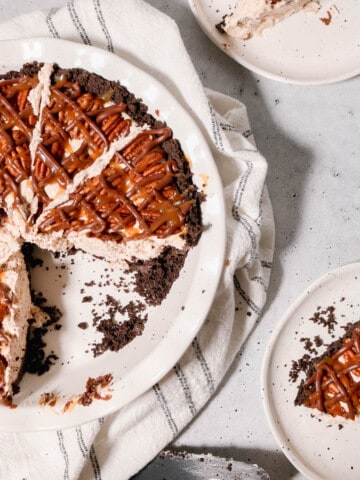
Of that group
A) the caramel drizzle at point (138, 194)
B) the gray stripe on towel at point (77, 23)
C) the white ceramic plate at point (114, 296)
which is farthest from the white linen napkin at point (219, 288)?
the caramel drizzle at point (138, 194)

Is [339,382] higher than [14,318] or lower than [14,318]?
lower

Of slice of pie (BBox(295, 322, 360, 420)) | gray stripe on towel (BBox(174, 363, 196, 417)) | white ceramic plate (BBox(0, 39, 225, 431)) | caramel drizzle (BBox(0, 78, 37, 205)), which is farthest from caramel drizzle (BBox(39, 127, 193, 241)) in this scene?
slice of pie (BBox(295, 322, 360, 420))

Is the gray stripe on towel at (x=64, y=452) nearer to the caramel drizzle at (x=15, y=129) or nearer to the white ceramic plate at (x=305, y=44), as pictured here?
the caramel drizzle at (x=15, y=129)

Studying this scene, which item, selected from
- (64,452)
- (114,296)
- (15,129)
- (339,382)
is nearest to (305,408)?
(339,382)

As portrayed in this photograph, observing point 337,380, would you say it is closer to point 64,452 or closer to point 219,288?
point 219,288

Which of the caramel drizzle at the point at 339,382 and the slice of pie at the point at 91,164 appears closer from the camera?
the slice of pie at the point at 91,164

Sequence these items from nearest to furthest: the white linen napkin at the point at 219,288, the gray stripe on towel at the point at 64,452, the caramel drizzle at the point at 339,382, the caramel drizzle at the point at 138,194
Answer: the caramel drizzle at the point at 138,194 → the white linen napkin at the point at 219,288 → the caramel drizzle at the point at 339,382 → the gray stripe on towel at the point at 64,452

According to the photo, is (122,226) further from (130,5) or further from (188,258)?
(130,5)
